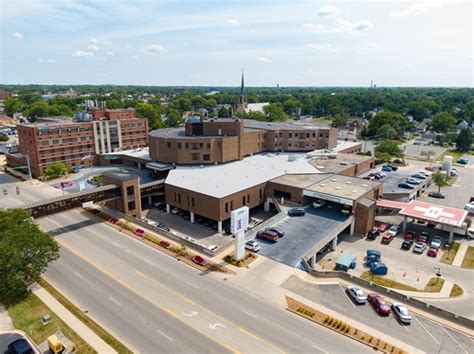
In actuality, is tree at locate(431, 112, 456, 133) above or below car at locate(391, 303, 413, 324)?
above

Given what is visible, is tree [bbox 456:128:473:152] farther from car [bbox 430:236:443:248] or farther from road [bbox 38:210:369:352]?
road [bbox 38:210:369:352]

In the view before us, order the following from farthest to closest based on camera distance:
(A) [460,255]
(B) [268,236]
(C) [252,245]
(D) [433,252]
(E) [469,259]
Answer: (A) [460,255]
(D) [433,252]
(E) [469,259]
(B) [268,236]
(C) [252,245]

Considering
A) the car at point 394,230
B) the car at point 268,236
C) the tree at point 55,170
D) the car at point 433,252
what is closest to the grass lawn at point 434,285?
the car at point 433,252

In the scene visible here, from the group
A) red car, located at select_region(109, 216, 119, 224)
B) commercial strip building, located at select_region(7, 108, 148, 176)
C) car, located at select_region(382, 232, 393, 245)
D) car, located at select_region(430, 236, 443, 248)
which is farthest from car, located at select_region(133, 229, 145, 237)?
commercial strip building, located at select_region(7, 108, 148, 176)

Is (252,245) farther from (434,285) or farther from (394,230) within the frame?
(394,230)

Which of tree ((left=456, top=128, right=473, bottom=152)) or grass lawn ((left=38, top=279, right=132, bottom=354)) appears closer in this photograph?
grass lawn ((left=38, top=279, right=132, bottom=354))

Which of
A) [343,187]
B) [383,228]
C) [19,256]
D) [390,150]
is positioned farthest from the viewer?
[390,150]

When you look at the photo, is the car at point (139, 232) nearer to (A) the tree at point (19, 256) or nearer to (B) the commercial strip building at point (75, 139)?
(A) the tree at point (19, 256)

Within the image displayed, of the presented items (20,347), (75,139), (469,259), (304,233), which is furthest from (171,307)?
(75,139)
